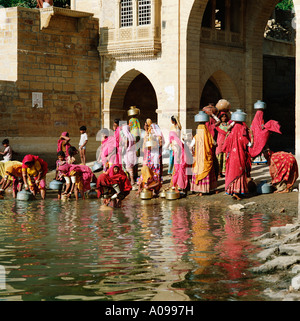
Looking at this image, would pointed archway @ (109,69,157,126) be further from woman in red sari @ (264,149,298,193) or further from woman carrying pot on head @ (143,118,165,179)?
woman in red sari @ (264,149,298,193)

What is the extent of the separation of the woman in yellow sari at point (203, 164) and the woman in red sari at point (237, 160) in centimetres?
78

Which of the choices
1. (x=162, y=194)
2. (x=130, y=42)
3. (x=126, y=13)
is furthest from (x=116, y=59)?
(x=162, y=194)

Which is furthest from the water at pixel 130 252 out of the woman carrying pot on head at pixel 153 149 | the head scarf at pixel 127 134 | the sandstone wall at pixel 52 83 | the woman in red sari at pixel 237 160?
the sandstone wall at pixel 52 83

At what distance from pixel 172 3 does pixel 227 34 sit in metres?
2.54

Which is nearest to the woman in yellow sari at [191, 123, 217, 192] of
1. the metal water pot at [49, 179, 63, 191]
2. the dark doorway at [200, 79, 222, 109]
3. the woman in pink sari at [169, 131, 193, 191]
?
the woman in pink sari at [169, 131, 193, 191]

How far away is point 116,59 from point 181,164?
30.4 ft

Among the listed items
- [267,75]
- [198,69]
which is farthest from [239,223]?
[267,75]

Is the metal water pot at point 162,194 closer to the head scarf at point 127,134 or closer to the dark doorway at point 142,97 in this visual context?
the head scarf at point 127,134

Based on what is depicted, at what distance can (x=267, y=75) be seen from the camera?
2661 cm

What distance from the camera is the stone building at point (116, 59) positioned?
67.5 ft

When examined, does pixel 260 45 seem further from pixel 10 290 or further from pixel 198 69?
pixel 10 290

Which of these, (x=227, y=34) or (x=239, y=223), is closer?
(x=239, y=223)

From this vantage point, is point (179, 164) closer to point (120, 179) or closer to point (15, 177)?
point (120, 179)

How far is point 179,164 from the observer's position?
14125 mm
